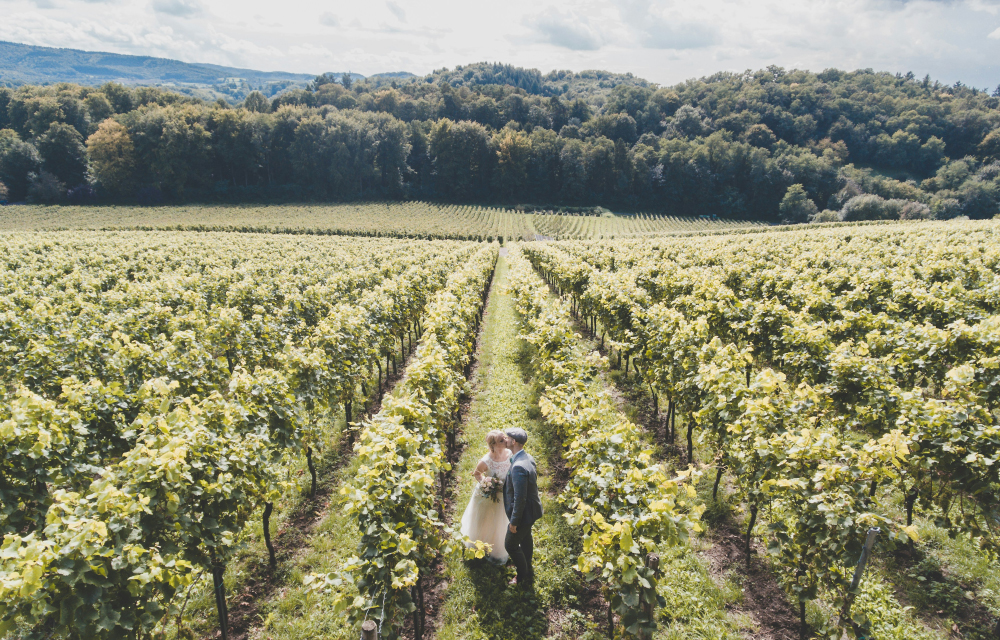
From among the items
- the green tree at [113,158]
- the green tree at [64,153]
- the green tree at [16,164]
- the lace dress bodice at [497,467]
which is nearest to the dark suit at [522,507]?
the lace dress bodice at [497,467]

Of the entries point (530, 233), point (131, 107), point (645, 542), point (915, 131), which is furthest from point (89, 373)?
point (915, 131)

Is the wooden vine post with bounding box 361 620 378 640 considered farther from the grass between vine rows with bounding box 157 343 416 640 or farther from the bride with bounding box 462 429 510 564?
the grass between vine rows with bounding box 157 343 416 640

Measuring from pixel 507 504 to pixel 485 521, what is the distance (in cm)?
83

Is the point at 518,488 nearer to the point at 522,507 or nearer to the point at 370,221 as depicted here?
the point at 522,507

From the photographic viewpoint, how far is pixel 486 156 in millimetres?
87625

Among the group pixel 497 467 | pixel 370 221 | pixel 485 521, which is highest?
pixel 370 221

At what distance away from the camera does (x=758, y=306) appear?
10172 mm

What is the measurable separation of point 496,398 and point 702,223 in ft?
242

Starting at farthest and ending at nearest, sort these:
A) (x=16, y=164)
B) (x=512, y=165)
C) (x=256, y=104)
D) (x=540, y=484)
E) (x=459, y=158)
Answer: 1. (x=256, y=104)
2. (x=459, y=158)
3. (x=512, y=165)
4. (x=16, y=164)
5. (x=540, y=484)

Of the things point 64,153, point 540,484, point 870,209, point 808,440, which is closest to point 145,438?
point 540,484

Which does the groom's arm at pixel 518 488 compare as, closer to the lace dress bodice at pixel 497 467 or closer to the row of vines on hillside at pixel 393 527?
the lace dress bodice at pixel 497 467

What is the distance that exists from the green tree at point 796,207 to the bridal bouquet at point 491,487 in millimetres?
88205

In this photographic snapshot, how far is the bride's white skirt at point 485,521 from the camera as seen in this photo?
6.11m

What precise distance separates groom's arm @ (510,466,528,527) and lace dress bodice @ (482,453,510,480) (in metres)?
0.44
